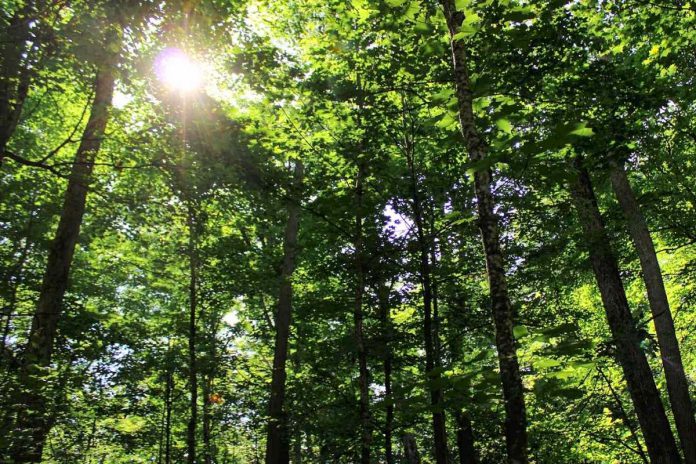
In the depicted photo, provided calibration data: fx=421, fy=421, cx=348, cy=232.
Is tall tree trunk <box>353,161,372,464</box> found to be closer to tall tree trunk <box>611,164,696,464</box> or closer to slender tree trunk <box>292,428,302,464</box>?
slender tree trunk <box>292,428,302,464</box>

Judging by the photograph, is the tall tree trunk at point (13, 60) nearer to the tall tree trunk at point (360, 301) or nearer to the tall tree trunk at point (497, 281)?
the tall tree trunk at point (360, 301)

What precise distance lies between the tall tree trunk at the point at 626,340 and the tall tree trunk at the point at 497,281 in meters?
4.37

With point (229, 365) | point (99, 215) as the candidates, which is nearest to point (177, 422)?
point (229, 365)

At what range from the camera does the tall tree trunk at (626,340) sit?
7.59 m

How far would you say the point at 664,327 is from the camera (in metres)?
8.97

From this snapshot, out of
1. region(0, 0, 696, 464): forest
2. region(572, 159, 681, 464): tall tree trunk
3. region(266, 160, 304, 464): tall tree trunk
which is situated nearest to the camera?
region(0, 0, 696, 464): forest

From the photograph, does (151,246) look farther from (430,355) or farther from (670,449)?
(670,449)

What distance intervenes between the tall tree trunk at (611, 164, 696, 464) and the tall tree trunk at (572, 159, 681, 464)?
660 millimetres

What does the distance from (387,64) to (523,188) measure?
3090 millimetres

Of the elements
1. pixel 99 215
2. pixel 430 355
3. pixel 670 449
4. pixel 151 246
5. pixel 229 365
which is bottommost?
pixel 670 449

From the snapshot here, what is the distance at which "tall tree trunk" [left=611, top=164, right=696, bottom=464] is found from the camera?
831cm

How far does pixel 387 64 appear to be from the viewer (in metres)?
5.90

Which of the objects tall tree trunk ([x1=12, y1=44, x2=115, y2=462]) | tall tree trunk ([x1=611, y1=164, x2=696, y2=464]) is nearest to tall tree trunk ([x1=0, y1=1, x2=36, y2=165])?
tall tree trunk ([x1=12, y1=44, x2=115, y2=462])

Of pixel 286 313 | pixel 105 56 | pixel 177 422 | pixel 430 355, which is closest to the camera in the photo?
pixel 105 56
